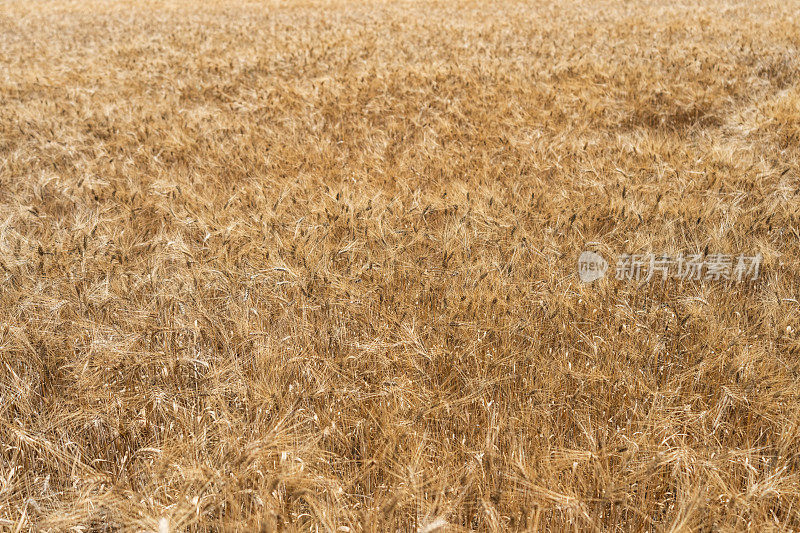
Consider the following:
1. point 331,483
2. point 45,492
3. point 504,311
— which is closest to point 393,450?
point 331,483

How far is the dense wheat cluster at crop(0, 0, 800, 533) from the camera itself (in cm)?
118

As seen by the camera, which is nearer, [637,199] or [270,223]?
[270,223]

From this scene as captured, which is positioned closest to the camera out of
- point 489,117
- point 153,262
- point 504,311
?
point 504,311

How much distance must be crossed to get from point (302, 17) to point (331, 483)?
13235 mm

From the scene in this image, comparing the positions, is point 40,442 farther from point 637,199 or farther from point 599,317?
point 637,199

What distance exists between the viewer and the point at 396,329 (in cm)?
177

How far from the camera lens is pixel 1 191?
3375mm

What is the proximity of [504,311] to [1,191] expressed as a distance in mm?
3337

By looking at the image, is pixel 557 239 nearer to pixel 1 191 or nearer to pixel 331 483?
pixel 331 483

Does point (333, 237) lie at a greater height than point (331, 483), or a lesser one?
lesser

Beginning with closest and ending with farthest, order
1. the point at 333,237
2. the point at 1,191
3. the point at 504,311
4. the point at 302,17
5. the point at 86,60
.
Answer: the point at 504,311 < the point at 333,237 < the point at 1,191 < the point at 86,60 < the point at 302,17

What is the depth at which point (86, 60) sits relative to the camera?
25.2 ft

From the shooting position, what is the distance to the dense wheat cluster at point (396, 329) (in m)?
1.18

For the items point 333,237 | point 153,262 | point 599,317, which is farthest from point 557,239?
point 153,262
